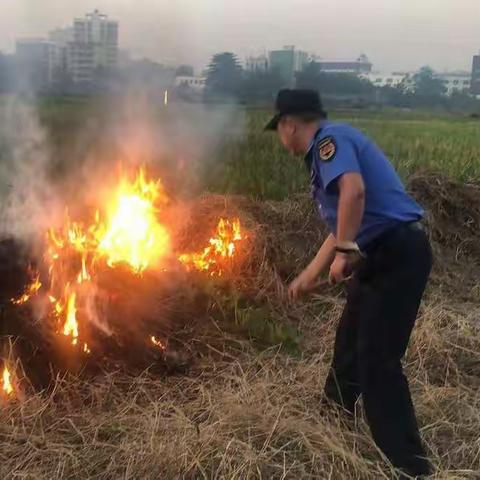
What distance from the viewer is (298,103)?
3.12 metres

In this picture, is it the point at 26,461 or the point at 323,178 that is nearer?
the point at 323,178

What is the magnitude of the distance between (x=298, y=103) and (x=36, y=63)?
309 cm

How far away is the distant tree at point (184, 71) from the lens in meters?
6.35

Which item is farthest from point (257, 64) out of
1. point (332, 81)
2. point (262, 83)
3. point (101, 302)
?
point (101, 302)

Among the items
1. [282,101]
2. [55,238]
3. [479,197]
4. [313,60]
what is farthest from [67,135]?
[479,197]

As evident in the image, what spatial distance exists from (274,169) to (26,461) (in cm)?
546

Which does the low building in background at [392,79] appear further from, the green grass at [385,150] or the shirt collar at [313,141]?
the shirt collar at [313,141]

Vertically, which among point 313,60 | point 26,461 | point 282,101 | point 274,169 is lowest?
point 26,461

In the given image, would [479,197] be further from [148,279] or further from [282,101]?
[282,101]

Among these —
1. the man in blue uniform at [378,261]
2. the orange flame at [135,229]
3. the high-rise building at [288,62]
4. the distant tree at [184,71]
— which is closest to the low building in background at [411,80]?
the high-rise building at [288,62]

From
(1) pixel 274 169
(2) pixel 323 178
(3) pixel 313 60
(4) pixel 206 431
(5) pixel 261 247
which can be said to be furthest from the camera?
(1) pixel 274 169

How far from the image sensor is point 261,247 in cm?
620

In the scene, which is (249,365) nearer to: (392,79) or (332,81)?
(332,81)

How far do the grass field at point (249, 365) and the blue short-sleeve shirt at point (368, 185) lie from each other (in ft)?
3.62
